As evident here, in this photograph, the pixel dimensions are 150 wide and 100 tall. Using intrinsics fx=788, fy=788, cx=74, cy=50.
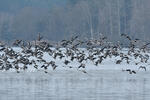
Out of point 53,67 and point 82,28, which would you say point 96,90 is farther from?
point 82,28

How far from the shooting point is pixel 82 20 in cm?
6731

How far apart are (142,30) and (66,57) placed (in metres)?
38.7

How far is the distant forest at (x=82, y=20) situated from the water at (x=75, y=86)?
41.4 meters

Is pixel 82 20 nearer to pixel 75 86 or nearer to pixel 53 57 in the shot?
pixel 53 57

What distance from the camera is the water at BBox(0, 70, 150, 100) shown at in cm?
1445

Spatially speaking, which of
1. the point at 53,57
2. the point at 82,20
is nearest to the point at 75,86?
the point at 53,57

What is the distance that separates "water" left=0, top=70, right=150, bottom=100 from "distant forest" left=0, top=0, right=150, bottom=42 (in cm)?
4145

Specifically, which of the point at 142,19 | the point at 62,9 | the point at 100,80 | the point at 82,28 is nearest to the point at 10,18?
the point at 62,9

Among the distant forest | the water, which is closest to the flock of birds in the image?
the water

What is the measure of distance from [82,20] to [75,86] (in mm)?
51124

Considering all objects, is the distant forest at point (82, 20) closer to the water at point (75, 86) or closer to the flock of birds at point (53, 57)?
the flock of birds at point (53, 57)

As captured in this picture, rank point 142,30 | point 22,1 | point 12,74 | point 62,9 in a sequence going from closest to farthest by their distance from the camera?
1. point 12,74
2. point 142,30
3. point 62,9
4. point 22,1

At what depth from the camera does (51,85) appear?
16.4 metres

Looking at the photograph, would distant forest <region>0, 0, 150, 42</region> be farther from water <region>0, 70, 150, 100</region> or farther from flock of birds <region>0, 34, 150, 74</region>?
water <region>0, 70, 150, 100</region>
